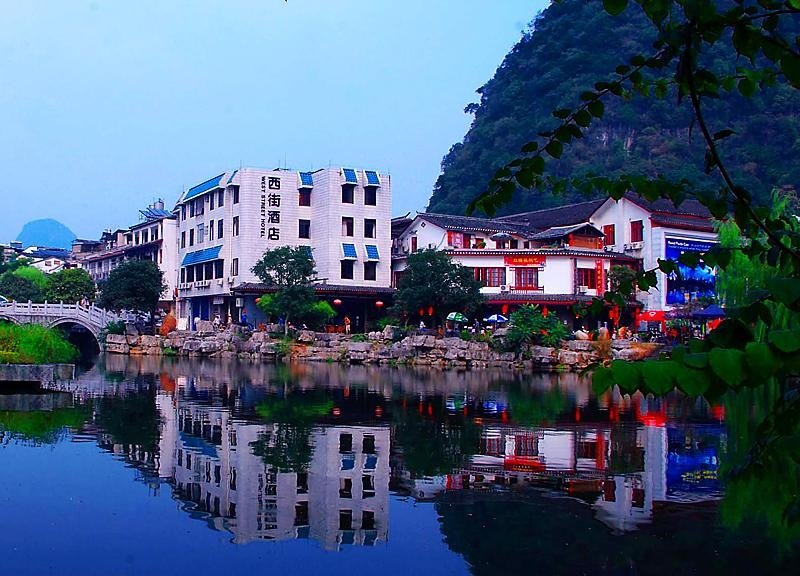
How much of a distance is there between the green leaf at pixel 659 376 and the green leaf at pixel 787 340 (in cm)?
22

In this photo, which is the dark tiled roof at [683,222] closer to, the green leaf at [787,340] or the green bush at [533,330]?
the green bush at [533,330]

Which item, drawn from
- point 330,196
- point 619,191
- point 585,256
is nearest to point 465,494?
point 619,191

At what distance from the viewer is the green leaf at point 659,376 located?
1.89m

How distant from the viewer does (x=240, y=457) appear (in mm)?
12414

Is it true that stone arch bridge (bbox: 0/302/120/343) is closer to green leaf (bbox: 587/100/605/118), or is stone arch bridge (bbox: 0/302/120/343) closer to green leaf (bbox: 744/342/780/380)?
green leaf (bbox: 587/100/605/118)

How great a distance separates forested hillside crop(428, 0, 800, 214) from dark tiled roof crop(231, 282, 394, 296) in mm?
15219

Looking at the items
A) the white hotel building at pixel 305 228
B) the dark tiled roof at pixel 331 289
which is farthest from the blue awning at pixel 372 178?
the dark tiled roof at pixel 331 289

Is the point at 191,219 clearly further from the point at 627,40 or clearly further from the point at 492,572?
the point at 492,572

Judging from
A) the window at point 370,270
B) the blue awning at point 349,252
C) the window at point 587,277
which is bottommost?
the window at point 587,277

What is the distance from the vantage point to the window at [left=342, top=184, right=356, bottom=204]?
49.8 meters

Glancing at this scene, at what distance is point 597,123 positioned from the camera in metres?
66.2

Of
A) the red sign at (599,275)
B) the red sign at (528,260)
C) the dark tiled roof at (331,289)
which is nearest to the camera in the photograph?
the red sign at (528,260)

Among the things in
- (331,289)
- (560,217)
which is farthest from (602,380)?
(560,217)

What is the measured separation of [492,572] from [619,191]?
15.5 ft
